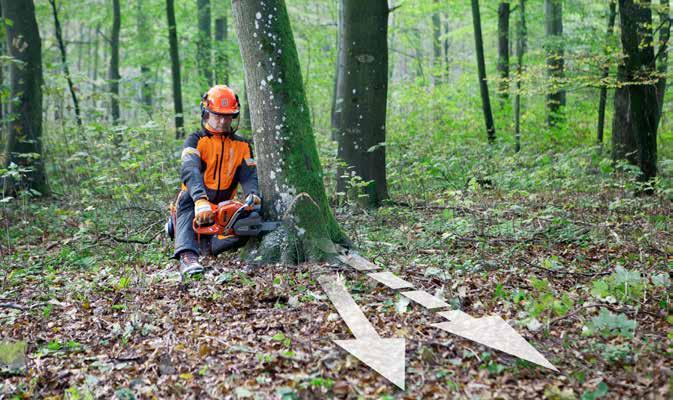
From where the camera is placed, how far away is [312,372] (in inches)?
132

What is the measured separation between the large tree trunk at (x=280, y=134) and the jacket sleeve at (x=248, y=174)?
1.36 feet

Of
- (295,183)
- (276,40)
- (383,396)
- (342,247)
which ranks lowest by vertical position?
(383,396)

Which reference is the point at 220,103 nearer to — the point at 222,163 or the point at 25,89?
the point at 222,163

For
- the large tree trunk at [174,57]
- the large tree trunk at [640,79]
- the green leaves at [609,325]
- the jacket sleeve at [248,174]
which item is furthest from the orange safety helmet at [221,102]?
the large tree trunk at [174,57]

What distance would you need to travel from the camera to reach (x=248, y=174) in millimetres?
6082

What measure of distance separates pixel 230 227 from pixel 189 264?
543mm

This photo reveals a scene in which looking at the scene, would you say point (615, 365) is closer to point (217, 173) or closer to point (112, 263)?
point (217, 173)

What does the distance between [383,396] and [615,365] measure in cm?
139

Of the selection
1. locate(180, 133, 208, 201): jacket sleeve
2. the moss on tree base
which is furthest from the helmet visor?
the moss on tree base

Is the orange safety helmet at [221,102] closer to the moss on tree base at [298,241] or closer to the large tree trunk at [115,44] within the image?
the moss on tree base at [298,241]

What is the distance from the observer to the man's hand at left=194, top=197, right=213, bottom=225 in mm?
5488

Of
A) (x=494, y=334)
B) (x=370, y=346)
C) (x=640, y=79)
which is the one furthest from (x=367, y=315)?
(x=640, y=79)

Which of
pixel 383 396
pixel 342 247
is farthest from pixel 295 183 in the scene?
pixel 383 396

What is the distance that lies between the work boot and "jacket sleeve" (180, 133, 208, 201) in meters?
0.58
